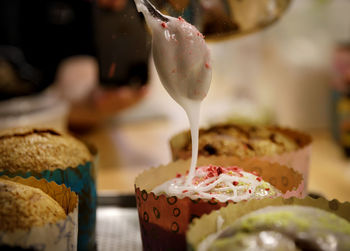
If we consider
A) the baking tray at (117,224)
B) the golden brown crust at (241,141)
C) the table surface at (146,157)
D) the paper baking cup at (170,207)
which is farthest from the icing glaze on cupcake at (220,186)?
the table surface at (146,157)

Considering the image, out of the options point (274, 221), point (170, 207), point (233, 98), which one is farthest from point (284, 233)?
point (233, 98)

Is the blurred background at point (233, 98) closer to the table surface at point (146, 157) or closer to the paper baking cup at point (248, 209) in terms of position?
the table surface at point (146, 157)

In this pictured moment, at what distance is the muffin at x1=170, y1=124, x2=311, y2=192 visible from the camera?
3.19ft

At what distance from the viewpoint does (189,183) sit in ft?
2.63

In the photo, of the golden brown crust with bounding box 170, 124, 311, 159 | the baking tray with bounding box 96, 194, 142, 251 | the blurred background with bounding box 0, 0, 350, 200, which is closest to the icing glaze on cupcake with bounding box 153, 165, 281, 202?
the golden brown crust with bounding box 170, 124, 311, 159

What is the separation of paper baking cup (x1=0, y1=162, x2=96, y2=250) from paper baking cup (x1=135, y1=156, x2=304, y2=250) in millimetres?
134

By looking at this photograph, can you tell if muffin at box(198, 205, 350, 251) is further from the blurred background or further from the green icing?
the blurred background

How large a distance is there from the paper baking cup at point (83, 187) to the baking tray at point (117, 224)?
5 cm

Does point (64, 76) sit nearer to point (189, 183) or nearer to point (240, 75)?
point (240, 75)

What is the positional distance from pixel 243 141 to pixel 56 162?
0.38 m

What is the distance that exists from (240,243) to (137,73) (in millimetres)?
980

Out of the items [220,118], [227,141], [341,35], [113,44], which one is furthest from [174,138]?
[341,35]

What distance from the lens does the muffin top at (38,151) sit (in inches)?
35.3

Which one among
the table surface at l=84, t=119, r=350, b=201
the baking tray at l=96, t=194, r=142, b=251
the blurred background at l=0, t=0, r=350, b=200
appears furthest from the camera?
the blurred background at l=0, t=0, r=350, b=200
